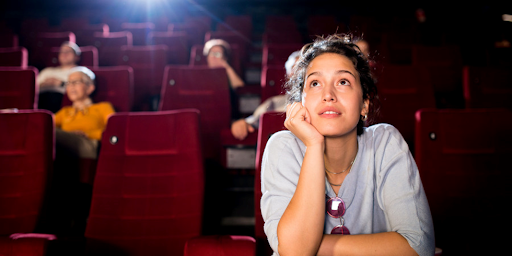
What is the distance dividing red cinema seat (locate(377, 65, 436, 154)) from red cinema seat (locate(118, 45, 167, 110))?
1220 millimetres

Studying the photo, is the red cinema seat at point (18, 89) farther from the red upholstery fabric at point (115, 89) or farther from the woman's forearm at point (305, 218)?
the woman's forearm at point (305, 218)

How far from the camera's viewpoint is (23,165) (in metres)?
0.80

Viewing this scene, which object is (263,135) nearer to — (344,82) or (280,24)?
(344,82)

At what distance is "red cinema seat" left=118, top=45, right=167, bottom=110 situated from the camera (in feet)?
6.28

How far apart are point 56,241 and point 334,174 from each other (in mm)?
484

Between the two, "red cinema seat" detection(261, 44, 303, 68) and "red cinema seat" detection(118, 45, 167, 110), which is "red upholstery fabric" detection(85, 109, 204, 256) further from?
"red cinema seat" detection(261, 44, 303, 68)

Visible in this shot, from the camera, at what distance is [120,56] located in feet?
6.95

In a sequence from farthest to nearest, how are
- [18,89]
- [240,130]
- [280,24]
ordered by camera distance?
[280,24] → [18,89] → [240,130]

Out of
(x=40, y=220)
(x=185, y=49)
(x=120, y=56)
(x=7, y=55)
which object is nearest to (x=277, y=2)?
(x=185, y=49)

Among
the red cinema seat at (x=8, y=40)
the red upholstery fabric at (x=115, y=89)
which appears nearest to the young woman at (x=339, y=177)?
the red upholstery fabric at (x=115, y=89)

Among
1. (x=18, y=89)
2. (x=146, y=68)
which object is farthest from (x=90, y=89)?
(x=146, y=68)

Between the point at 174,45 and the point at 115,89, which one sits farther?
the point at 174,45

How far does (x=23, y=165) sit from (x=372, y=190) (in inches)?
30.6

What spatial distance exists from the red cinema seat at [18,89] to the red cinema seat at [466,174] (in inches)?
53.3
